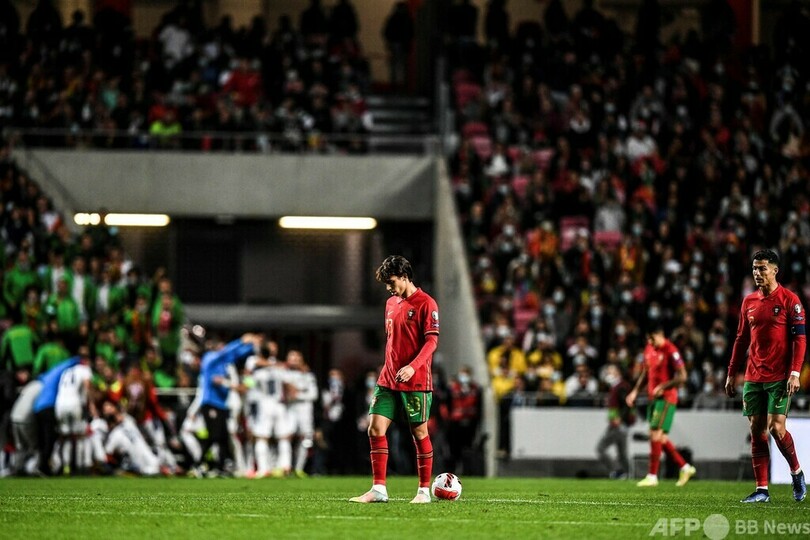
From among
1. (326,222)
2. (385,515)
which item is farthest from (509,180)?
(385,515)

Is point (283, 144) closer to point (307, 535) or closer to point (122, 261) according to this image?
point (122, 261)

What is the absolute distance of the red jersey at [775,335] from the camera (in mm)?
14094

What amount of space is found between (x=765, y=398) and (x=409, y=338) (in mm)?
3579

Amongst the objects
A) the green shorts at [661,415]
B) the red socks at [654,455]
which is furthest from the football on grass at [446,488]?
the red socks at [654,455]

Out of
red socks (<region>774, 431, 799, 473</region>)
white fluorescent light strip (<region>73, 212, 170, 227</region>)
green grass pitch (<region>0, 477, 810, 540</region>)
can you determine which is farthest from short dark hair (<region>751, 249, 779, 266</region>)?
white fluorescent light strip (<region>73, 212, 170, 227</region>)

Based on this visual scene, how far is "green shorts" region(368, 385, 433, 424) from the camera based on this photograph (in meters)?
13.0

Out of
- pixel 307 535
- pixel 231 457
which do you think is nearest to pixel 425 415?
pixel 307 535

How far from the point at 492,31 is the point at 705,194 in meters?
7.15

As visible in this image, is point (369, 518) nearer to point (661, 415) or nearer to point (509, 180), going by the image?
point (661, 415)

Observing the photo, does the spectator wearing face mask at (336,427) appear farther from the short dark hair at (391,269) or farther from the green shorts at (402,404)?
the short dark hair at (391,269)

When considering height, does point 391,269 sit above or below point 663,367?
above

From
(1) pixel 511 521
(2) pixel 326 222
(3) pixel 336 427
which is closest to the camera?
(1) pixel 511 521

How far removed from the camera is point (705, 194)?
32219mm

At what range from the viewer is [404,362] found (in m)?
13.1
